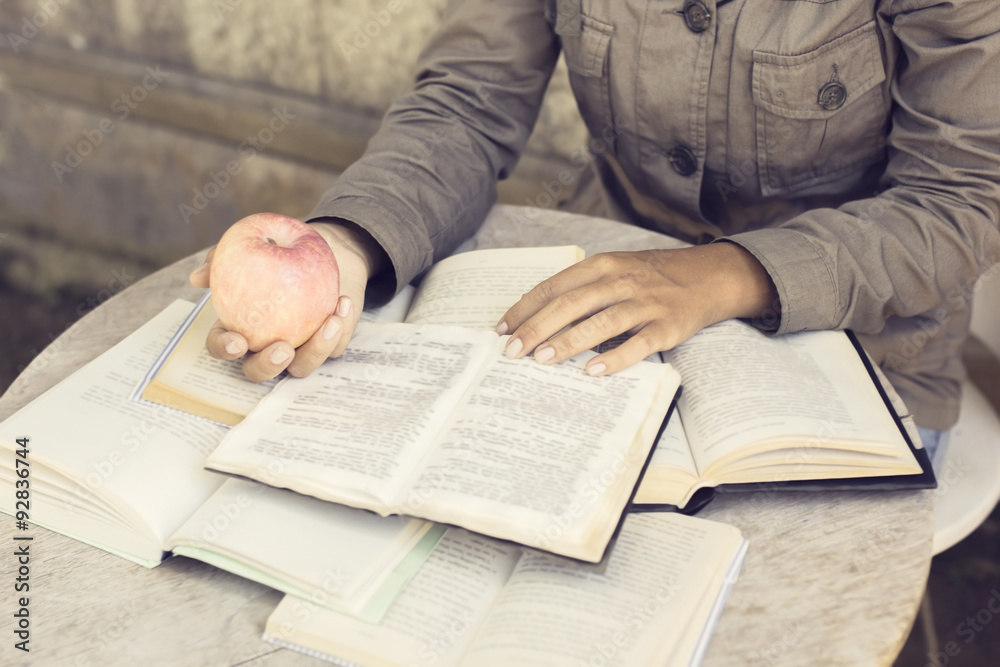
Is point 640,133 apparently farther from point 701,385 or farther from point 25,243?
point 25,243

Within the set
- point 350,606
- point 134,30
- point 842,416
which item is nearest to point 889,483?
point 842,416

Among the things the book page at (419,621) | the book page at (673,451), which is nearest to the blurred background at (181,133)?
the book page at (673,451)

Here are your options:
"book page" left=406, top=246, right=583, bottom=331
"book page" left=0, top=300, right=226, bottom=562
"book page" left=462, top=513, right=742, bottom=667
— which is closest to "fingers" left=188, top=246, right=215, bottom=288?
"book page" left=0, top=300, right=226, bottom=562

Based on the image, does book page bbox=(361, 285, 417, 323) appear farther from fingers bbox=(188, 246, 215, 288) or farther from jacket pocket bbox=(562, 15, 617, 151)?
jacket pocket bbox=(562, 15, 617, 151)

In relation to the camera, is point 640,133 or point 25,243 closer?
point 640,133

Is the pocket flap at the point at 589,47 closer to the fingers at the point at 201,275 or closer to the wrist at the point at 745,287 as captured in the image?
the wrist at the point at 745,287

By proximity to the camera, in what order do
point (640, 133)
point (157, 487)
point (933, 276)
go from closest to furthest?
point (157, 487), point (933, 276), point (640, 133)

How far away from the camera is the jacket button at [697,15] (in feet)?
3.91

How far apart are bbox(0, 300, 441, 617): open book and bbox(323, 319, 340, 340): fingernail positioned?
17 cm

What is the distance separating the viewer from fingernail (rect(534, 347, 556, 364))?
93 cm

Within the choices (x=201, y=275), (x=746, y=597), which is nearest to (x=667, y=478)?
(x=746, y=597)

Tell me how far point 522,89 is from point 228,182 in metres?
1.86

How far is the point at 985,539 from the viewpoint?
2199mm

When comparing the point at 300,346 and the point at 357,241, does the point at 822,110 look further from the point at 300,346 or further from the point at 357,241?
the point at 300,346
